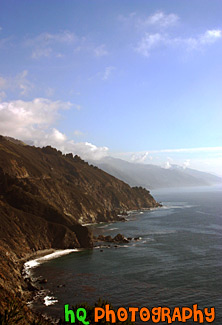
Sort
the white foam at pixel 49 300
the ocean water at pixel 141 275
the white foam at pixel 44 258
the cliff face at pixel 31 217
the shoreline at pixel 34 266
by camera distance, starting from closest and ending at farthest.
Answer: the white foam at pixel 49 300 < the ocean water at pixel 141 275 < the shoreline at pixel 34 266 < the white foam at pixel 44 258 < the cliff face at pixel 31 217

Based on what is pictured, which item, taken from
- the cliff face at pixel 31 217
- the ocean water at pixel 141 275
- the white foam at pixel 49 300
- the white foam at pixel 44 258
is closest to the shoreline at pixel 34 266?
the white foam at pixel 44 258

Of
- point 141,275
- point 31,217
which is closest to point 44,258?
point 31,217

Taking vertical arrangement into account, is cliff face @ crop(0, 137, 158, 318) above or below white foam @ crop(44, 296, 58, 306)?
above

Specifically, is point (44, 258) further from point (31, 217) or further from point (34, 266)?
point (31, 217)

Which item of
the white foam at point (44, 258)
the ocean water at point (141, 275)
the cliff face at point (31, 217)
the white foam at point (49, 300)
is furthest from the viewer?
the cliff face at point (31, 217)

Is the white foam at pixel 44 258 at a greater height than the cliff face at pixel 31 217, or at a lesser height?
lesser

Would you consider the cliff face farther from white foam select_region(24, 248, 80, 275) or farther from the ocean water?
the ocean water

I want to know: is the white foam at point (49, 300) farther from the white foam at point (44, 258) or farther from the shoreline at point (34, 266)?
the white foam at point (44, 258)

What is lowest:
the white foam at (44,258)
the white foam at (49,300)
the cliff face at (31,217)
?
the white foam at (49,300)


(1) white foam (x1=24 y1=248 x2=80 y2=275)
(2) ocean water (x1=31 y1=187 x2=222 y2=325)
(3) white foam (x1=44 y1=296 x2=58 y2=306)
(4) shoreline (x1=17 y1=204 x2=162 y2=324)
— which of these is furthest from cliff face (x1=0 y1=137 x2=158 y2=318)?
(2) ocean water (x1=31 y1=187 x2=222 y2=325)

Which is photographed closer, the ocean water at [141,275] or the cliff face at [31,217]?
the ocean water at [141,275]

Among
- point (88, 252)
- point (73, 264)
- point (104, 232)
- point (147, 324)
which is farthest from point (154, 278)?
point (104, 232)

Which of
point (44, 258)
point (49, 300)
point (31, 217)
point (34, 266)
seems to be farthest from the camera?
point (31, 217)

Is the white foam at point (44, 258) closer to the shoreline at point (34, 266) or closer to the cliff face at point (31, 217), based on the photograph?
the shoreline at point (34, 266)
